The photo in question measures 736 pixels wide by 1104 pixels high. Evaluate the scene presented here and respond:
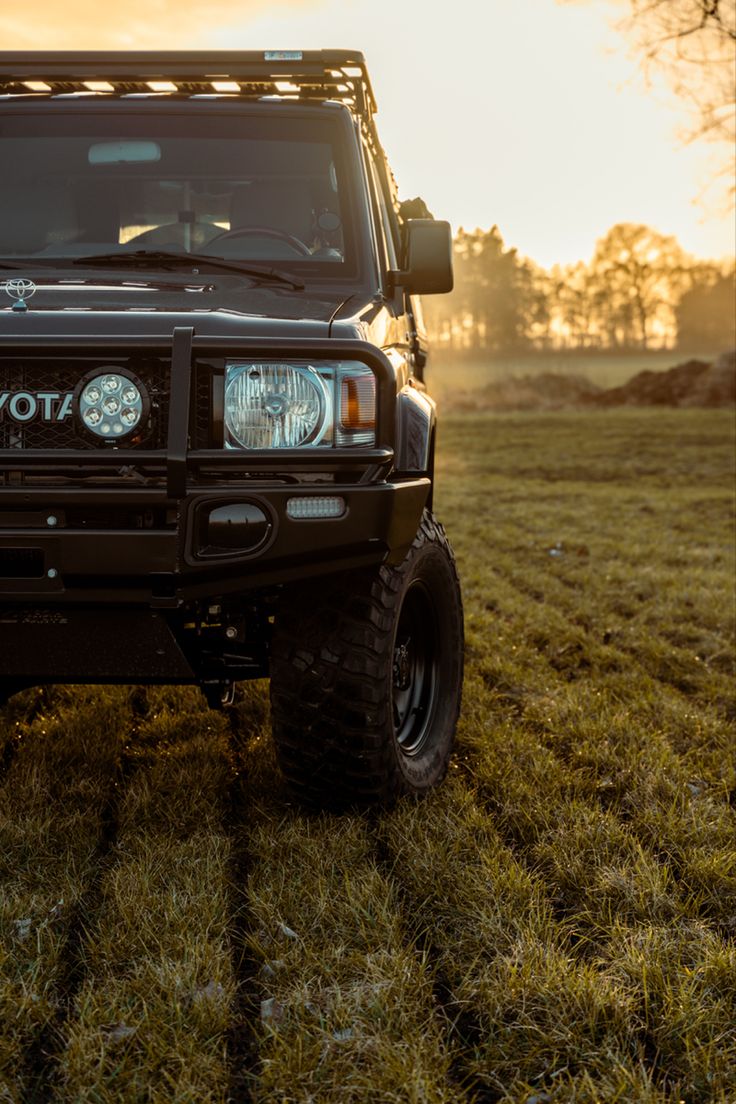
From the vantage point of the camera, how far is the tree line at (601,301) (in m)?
53.8

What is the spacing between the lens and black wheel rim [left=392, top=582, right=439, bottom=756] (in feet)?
12.6

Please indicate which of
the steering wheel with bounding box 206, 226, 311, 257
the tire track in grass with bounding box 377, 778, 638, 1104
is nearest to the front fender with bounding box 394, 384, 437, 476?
the steering wheel with bounding box 206, 226, 311, 257

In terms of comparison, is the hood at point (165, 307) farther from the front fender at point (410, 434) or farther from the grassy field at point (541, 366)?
the grassy field at point (541, 366)

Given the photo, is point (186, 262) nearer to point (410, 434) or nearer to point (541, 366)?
point (410, 434)

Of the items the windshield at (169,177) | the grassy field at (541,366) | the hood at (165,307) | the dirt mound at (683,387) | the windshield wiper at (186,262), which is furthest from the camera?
the grassy field at (541,366)

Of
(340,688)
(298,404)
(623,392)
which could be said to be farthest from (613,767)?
(623,392)

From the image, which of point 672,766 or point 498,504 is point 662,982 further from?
point 498,504

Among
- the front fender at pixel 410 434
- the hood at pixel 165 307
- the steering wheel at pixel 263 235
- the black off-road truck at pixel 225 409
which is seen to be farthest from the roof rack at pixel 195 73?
the front fender at pixel 410 434

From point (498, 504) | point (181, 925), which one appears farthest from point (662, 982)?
point (498, 504)

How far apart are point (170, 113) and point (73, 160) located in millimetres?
394

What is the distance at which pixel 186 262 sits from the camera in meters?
3.62

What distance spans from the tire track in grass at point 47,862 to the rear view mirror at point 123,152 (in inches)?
84.4

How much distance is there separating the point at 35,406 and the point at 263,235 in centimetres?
135

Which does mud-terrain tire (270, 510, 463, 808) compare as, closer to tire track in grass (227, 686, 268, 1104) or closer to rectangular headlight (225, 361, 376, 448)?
tire track in grass (227, 686, 268, 1104)
